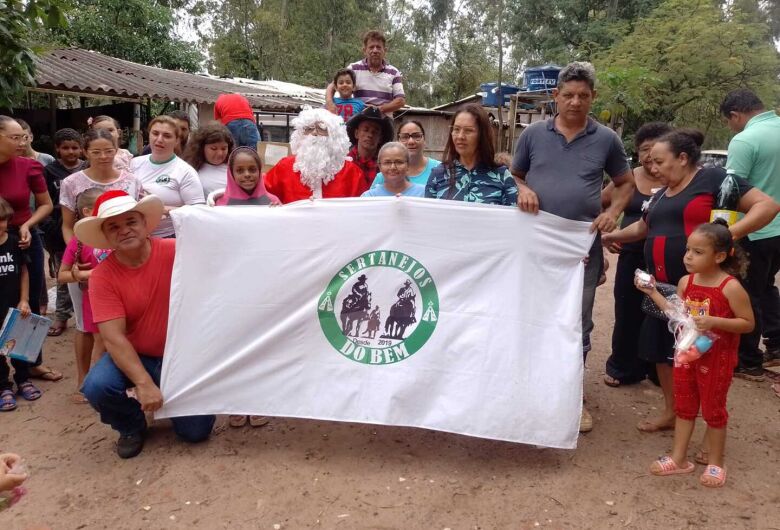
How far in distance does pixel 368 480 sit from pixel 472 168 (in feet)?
6.08

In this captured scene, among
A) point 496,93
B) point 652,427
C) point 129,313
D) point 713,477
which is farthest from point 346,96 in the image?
point 496,93

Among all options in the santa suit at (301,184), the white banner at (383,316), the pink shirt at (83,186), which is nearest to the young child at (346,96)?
the santa suit at (301,184)

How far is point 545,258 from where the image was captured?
126 inches

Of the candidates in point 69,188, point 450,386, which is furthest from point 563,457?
point 69,188

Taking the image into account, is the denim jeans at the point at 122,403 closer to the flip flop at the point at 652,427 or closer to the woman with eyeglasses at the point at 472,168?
the woman with eyeglasses at the point at 472,168

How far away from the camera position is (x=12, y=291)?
394 cm

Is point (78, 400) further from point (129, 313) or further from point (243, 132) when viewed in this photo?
point (243, 132)

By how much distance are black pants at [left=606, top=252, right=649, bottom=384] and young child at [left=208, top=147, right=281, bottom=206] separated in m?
2.52

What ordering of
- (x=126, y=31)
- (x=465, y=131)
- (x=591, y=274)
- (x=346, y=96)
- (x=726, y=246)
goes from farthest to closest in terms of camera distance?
(x=126, y=31) → (x=346, y=96) → (x=591, y=274) → (x=465, y=131) → (x=726, y=246)

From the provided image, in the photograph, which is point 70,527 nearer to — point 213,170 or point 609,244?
point 213,170

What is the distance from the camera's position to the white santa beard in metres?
4.08

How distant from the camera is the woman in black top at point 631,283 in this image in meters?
4.07

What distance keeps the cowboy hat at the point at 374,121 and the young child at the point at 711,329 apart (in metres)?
2.38

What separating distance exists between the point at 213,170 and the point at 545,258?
8.47ft
